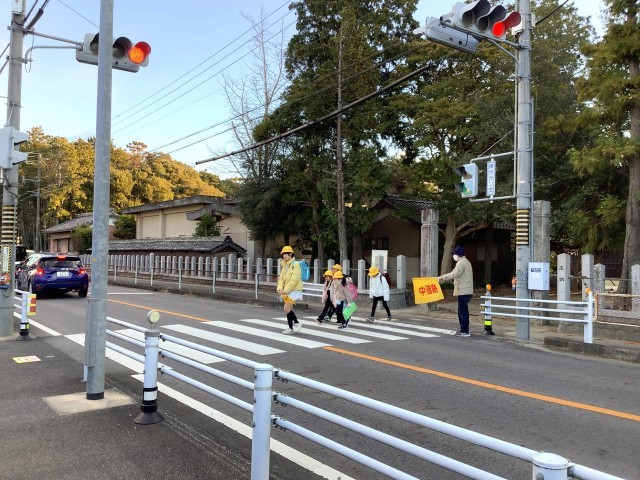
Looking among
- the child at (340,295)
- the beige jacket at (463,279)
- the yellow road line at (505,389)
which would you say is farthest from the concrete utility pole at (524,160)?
the yellow road line at (505,389)

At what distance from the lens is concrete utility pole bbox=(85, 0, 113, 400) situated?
18.7ft

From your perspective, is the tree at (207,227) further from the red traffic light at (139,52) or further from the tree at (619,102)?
the red traffic light at (139,52)

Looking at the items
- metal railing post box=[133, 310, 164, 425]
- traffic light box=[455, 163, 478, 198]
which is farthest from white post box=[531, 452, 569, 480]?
traffic light box=[455, 163, 478, 198]

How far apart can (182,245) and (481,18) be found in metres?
23.9

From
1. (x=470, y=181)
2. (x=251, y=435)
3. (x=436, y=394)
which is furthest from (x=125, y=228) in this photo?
(x=251, y=435)

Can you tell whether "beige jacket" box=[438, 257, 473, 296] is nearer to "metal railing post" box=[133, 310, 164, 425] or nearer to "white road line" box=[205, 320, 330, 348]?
"white road line" box=[205, 320, 330, 348]

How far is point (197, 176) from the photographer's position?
71.4m

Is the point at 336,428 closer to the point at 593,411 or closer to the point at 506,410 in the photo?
the point at 506,410

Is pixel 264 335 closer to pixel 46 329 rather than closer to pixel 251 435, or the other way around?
pixel 46 329

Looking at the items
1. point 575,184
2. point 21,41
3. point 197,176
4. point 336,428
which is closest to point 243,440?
point 336,428

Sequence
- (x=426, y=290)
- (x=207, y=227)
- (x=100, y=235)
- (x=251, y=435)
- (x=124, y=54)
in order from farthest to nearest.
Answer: (x=207, y=227) → (x=426, y=290) → (x=124, y=54) → (x=100, y=235) → (x=251, y=435)

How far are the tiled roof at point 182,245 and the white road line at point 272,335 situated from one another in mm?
14994

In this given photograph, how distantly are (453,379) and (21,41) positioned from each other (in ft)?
34.6

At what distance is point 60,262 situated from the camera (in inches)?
763
